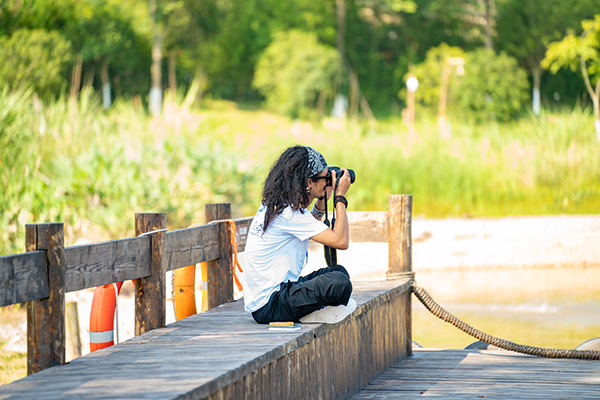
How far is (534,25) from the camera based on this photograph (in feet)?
112

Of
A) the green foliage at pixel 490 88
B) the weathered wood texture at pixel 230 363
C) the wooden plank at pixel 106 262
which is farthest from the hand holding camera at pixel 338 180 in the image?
the green foliage at pixel 490 88

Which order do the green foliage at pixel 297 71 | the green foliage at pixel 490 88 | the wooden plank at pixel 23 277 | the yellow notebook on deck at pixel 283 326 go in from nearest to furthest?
the wooden plank at pixel 23 277, the yellow notebook on deck at pixel 283 326, the green foliage at pixel 490 88, the green foliage at pixel 297 71

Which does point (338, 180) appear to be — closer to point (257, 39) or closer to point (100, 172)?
point (100, 172)

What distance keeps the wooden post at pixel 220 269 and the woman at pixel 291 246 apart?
0.76 m

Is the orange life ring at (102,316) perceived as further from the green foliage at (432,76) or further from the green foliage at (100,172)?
the green foliage at (432,76)

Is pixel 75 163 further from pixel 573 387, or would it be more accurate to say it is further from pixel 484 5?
pixel 484 5

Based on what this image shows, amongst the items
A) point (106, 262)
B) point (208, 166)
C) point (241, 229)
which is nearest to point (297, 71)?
point (208, 166)

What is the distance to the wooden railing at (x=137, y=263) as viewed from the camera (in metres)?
2.69

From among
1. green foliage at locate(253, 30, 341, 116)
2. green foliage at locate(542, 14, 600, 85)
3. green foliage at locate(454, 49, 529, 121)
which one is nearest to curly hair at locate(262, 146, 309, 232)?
green foliage at locate(542, 14, 600, 85)

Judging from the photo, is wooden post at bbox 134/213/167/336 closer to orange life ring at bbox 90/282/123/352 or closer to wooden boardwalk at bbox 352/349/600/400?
orange life ring at bbox 90/282/123/352

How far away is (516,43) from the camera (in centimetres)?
3497

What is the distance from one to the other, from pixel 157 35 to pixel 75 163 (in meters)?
23.1

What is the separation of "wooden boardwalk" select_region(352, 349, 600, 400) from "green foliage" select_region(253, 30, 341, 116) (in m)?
26.3

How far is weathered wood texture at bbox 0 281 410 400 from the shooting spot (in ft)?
7.88
